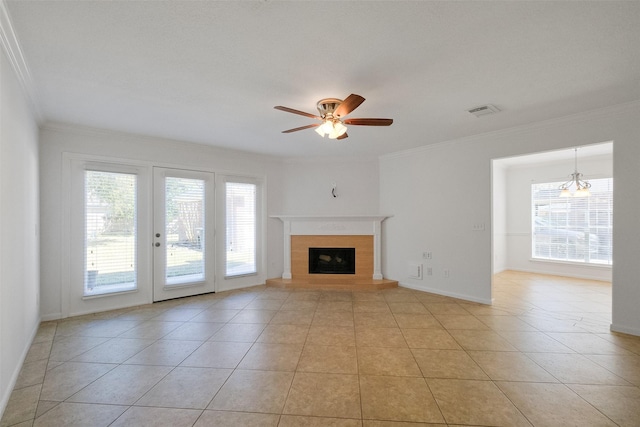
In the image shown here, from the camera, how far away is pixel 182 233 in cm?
452

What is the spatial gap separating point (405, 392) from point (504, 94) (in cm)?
291

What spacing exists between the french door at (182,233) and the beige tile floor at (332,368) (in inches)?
24.5

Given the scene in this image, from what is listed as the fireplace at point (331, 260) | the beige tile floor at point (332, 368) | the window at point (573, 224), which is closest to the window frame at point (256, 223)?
the fireplace at point (331, 260)

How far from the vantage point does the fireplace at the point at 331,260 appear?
5562 mm

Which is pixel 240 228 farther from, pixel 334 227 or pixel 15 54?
pixel 15 54

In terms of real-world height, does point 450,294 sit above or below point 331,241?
below

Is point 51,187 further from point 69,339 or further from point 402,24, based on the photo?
point 402,24

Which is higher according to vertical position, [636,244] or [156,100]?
[156,100]

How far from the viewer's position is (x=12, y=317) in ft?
7.22

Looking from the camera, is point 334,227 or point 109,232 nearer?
point 109,232

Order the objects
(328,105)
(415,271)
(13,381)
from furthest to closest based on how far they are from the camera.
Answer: (415,271) → (328,105) → (13,381)

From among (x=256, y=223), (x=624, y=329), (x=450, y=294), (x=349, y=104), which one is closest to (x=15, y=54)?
(x=349, y=104)

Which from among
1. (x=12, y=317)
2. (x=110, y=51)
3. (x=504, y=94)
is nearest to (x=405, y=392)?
(x=504, y=94)

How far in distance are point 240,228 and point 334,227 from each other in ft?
5.98
